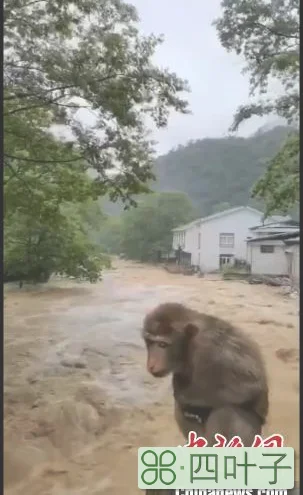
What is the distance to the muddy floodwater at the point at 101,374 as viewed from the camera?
4.44ft

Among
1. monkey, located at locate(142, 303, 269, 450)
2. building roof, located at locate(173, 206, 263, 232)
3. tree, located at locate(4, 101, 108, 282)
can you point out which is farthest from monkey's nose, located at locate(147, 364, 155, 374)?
building roof, located at locate(173, 206, 263, 232)

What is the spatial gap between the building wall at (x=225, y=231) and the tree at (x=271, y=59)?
80mm

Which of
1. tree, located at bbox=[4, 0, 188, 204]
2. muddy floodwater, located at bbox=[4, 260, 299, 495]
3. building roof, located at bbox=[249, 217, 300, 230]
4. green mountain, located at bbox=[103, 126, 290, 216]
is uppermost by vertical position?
tree, located at bbox=[4, 0, 188, 204]

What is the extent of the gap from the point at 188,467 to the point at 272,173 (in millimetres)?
1012

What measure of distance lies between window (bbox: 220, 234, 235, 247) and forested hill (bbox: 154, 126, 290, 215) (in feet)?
0.33

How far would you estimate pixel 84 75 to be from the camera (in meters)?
1.58

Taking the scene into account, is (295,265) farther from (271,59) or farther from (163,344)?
(271,59)

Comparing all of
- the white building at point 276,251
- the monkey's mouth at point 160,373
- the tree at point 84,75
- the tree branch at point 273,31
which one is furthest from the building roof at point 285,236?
the tree branch at point 273,31

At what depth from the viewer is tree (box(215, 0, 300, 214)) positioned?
156cm

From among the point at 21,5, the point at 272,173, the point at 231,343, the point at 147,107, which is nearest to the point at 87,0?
the point at 21,5

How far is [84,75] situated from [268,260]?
3.01 feet

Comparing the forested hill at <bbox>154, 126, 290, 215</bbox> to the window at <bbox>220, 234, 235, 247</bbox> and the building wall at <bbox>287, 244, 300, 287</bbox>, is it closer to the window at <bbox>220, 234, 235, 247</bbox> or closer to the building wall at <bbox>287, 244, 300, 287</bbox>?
the window at <bbox>220, 234, 235, 247</bbox>

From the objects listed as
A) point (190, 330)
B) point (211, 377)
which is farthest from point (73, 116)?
point (211, 377)

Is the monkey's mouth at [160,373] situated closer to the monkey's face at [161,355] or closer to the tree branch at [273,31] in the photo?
the monkey's face at [161,355]
